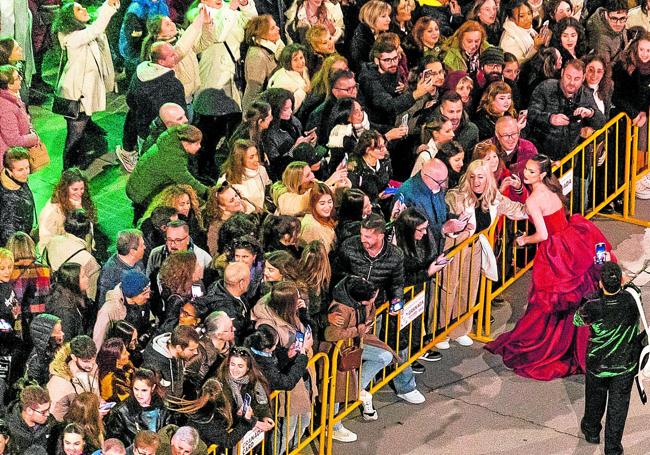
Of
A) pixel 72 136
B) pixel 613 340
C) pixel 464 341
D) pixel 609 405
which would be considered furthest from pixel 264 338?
pixel 72 136

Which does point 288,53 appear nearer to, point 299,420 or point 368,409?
point 368,409

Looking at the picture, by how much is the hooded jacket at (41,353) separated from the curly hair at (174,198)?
1.49m

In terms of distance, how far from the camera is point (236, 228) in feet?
43.4

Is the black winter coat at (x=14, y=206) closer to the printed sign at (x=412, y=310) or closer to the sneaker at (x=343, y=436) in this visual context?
the sneaker at (x=343, y=436)

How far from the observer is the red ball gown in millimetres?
14008

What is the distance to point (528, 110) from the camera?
15555 millimetres

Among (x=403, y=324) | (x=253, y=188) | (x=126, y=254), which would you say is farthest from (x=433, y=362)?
(x=126, y=254)

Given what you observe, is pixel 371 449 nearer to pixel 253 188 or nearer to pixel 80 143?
pixel 253 188

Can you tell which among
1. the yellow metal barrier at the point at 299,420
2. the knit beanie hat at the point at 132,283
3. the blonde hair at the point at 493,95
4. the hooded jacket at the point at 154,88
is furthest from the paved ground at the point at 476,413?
the knit beanie hat at the point at 132,283

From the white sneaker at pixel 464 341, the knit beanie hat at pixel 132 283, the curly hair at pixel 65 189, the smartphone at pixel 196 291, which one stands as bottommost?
the white sneaker at pixel 464 341

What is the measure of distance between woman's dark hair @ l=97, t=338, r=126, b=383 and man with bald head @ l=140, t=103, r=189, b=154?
7.70 feet

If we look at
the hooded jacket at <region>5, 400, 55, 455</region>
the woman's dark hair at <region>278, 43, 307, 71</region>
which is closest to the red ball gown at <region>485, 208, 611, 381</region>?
the woman's dark hair at <region>278, 43, 307, 71</region>

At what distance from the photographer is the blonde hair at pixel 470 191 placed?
14.1 metres

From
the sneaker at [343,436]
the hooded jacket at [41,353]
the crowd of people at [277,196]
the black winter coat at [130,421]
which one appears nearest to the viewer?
the black winter coat at [130,421]
